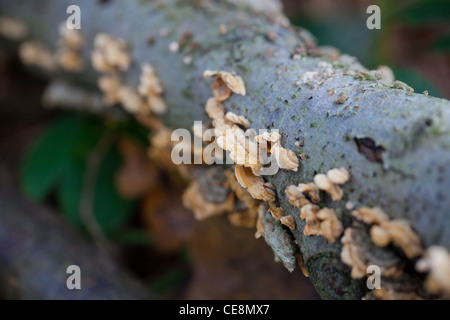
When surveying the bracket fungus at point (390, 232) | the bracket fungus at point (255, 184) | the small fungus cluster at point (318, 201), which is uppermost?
the bracket fungus at point (255, 184)

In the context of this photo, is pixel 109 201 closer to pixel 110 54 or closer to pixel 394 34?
pixel 110 54

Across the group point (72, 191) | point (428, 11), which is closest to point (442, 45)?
point (428, 11)

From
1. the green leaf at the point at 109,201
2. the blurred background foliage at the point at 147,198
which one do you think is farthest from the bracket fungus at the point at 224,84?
the green leaf at the point at 109,201

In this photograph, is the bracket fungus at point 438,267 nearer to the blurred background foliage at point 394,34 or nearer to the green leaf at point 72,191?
the blurred background foliage at point 394,34

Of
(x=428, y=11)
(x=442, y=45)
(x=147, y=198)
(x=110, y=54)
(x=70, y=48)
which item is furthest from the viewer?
(x=147, y=198)

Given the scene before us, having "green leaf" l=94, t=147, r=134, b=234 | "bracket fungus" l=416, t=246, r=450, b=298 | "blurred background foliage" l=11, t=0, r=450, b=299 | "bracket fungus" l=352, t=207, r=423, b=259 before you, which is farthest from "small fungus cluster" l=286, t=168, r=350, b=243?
"green leaf" l=94, t=147, r=134, b=234

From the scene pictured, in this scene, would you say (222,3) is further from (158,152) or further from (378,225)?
(378,225)

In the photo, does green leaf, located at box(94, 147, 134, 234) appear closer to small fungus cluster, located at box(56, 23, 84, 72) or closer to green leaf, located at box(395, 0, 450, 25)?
small fungus cluster, located at box(56, 23, 84, 72)
